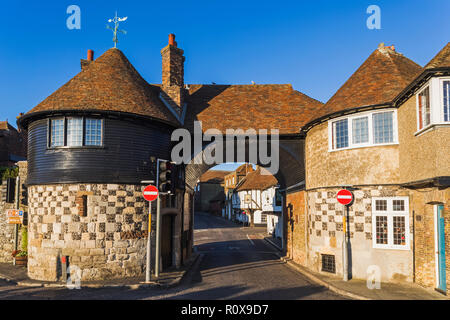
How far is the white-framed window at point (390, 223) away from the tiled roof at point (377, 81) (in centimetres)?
377

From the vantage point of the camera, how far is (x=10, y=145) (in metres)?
42.4

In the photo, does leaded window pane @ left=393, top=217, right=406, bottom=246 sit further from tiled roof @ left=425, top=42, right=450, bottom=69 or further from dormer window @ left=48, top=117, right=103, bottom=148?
dormer window @ left=48, top=117, right=103, bottom=148

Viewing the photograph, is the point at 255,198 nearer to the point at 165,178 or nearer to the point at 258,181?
the point at 258,181

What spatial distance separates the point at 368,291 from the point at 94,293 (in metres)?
8.79

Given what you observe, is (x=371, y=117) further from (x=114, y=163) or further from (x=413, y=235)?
(x=114, y=163)

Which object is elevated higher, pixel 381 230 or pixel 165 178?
pixel 165 178

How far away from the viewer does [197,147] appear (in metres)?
18.9

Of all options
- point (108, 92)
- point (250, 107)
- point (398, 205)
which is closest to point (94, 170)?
point (108, 92)

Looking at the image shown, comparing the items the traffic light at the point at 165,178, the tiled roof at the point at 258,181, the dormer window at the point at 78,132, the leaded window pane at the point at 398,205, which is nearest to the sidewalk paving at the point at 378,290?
the leaded window pane at the point at 398,205

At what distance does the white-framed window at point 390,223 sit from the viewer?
1354cm

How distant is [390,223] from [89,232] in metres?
11.2

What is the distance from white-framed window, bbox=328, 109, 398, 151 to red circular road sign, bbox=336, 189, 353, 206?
1877 millimetres

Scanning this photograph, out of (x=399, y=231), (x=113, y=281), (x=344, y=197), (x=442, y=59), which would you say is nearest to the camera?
(x=442, y=59)

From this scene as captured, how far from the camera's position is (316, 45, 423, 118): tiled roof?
1464 cm
